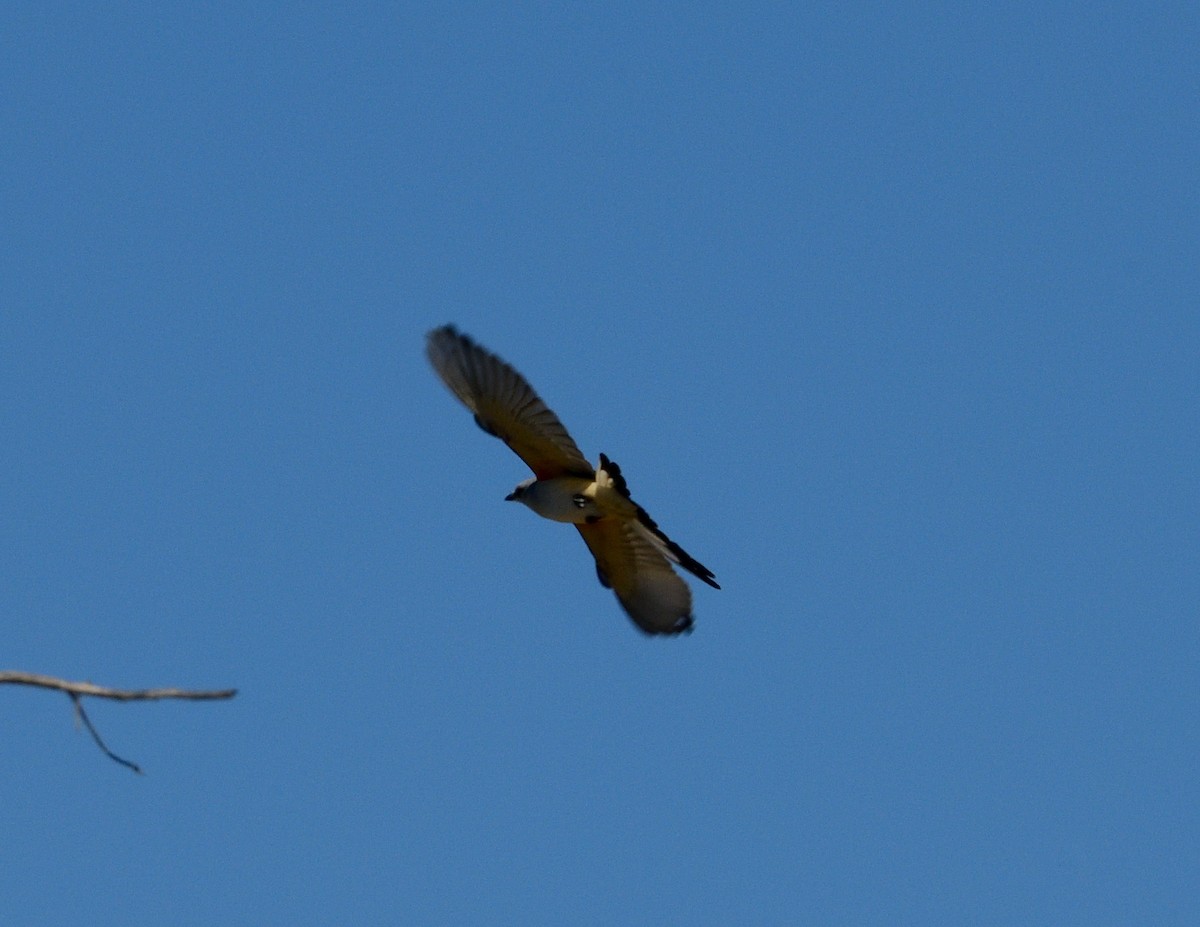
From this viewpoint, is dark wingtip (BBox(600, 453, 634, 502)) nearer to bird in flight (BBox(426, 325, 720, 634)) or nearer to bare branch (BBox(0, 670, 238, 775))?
bird in flight (BBox(426, 325, 720, 634))

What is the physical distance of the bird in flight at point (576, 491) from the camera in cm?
1381

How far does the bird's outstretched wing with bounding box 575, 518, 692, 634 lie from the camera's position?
1560 centimetres

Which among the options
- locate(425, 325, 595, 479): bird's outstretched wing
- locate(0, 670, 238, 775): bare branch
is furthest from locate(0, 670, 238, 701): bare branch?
locate(425, 325, 595, 479): bird's outstretched wing

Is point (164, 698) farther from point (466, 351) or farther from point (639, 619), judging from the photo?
point (639, 619)

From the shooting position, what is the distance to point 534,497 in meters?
15.0

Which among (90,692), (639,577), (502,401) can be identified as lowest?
(90,692)

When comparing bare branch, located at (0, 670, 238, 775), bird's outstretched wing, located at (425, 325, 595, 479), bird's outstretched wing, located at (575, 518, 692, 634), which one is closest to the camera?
bare branch, located at (0, 670, 238, 775)

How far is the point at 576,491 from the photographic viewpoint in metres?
14.8

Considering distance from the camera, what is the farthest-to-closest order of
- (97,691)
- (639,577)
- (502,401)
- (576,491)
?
(639,577) < (576,491) < (502,401) < (97,691)

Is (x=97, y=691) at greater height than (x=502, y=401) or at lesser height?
lesser

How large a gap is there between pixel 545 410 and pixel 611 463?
2.48 feet

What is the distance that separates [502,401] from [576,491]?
3.94 feet

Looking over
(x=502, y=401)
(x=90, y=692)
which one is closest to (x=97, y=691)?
(x=90, y=692)

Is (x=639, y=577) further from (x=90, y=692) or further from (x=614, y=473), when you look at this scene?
(x=90, y=692)
